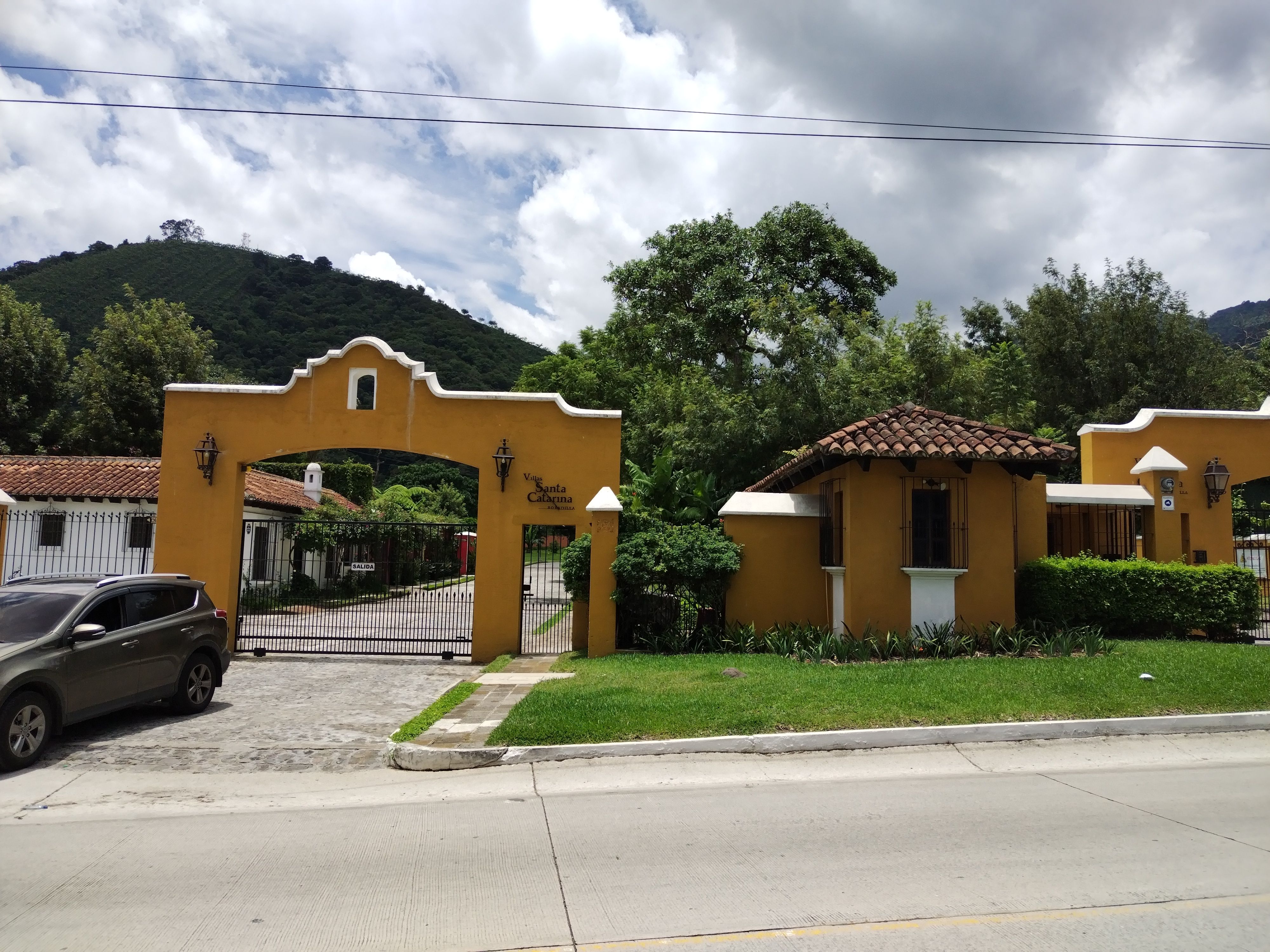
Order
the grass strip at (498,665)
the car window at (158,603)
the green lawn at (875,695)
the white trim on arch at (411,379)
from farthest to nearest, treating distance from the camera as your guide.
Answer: the white trim on arch at (411,379)
the grass strip at (498,665)
the car window at (158,603)
the green lawn at (875,695)

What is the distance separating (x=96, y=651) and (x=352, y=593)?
544 inches

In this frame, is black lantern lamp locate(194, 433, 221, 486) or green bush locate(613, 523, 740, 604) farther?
black lantern lamp locate(194, 433, 221, 486)

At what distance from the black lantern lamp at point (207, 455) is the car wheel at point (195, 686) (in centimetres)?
568

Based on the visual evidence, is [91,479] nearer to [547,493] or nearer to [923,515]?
[547,493]

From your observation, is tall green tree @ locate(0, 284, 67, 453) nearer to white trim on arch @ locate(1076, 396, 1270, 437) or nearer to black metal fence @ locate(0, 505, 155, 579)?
black metal fence @ locate(0, 505, 155, 579)

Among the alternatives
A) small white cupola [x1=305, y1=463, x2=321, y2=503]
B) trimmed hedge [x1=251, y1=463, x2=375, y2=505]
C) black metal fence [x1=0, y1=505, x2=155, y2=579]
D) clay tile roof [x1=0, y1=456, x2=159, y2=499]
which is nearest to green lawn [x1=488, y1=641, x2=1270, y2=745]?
clay tile roof [x1=0, y1=456, x2=159, y2=499]

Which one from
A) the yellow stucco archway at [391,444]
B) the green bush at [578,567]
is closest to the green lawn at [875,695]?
the green bush at [578,567]

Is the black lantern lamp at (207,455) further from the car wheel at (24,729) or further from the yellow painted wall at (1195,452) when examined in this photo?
the yellow painted wall at (1195,452)

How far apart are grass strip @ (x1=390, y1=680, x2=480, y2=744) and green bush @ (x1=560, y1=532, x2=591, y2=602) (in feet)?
8.57

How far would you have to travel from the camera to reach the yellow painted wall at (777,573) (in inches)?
558

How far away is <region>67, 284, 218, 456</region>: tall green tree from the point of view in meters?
32.8

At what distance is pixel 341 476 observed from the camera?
37.3 m

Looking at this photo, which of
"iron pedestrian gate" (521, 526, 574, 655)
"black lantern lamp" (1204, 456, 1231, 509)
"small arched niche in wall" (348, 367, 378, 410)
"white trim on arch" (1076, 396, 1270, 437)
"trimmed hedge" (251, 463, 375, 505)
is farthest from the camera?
"trimmed hedge" (251, 463, 375, 505)

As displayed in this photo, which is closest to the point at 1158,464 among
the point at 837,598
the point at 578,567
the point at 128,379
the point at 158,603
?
the point at 837,598
